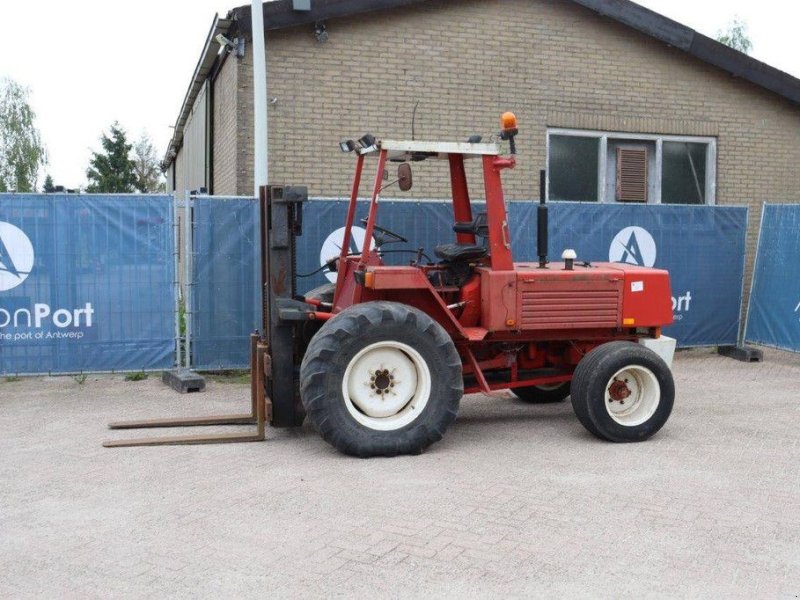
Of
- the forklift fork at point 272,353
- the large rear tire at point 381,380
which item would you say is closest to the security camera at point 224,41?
the forklift fork at point 272,353

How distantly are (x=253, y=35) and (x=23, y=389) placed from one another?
16.3 feet

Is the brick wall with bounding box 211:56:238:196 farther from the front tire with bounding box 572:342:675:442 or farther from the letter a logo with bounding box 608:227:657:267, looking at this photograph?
the front tire with bounding box 572:342:675:442

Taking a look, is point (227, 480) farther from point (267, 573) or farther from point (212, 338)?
point (212, 338)

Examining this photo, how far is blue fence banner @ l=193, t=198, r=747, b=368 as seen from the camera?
10.5m

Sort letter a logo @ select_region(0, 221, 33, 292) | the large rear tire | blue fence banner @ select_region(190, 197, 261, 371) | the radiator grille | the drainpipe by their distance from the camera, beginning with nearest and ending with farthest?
the large rear tire < the radiator grille < letter a logo @ select_region(0, 221, 33, 292) < blue fence banner @ select_region(190, 197, 261, 371) < the drainpipe

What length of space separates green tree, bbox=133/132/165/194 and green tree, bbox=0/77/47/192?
57.6 feet

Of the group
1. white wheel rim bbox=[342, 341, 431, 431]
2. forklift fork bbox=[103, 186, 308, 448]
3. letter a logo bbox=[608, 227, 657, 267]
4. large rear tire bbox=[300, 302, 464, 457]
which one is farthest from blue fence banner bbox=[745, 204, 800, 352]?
forklift fork bbox=[103, 186, 308, 448]

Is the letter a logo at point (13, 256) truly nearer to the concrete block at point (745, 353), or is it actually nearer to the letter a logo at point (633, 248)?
the letter a logo at point (633, 248)

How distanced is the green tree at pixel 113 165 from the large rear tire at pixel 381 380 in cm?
4909

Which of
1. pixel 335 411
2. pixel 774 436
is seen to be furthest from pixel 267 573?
pixel 774 436

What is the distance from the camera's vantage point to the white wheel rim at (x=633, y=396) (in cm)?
770

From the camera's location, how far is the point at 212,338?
10531 millimetres

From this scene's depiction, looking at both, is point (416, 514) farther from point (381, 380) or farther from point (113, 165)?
point (113, 165)

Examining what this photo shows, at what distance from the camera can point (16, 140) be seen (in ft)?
125
